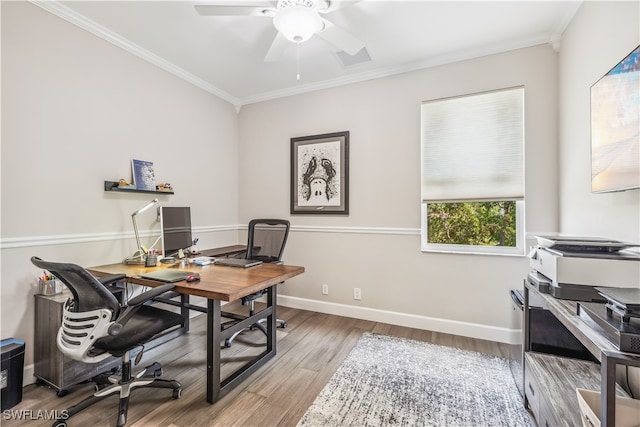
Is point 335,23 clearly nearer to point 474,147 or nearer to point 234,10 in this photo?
point 234,10

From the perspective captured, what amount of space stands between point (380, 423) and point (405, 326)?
1461mm

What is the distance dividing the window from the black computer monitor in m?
2.50

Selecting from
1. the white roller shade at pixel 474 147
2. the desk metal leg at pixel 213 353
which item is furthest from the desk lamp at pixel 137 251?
the white roller shade at pixel 474 147

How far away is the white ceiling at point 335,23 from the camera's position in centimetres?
211

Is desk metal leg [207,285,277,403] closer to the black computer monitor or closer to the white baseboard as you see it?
the black computer monitor

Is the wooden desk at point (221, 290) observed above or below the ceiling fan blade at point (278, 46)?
below

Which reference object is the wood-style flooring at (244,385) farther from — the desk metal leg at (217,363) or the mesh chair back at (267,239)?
the mesh chair back at (267,239)

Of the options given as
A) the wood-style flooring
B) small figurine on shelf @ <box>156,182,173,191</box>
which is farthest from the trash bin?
small figurine on shelf @ <box>156,182,173,191</box>

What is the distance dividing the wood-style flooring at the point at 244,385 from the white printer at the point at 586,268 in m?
1.47

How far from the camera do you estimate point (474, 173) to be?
8.75ft

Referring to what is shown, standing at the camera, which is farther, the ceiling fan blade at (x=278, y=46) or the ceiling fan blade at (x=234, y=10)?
the ceiling fan blade at (x=278, y=46)

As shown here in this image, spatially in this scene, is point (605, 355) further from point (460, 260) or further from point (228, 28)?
point (228, 28)

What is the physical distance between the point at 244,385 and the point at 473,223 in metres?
2.55

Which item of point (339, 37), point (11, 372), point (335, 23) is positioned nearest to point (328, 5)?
point (339, 37)
